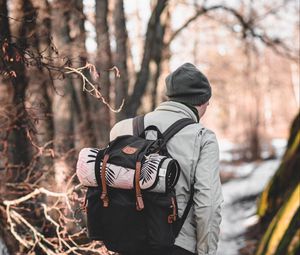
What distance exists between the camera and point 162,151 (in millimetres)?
2797

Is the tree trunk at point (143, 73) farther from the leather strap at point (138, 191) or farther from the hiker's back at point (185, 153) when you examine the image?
the leather strap at point (138, 191)

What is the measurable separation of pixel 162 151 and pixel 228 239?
29.2 feet

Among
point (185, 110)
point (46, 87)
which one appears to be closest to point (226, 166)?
point (46, 87)

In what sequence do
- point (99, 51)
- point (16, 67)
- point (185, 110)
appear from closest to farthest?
point (185, 110) < point (16, 67) < point (99, 51)

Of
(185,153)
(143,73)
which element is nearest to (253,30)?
(143,73)

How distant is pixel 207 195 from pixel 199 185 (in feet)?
Answer: 0.23

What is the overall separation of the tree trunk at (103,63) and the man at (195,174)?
192 inches

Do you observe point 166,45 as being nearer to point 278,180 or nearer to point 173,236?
point 278,180

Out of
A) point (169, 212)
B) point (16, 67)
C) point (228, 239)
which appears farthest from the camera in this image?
point (228, 239)

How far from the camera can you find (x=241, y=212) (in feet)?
45.0

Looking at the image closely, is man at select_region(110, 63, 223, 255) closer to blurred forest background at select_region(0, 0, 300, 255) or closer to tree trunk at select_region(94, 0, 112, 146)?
blurred forest background at select_region(0, 0, 300, 255)

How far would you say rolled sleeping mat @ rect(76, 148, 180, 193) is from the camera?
2564mm

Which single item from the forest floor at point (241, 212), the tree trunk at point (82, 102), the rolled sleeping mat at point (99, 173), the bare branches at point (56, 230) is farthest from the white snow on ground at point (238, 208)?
the rolled sleeping mat at point (99, 173)

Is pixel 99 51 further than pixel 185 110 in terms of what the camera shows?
Yes
